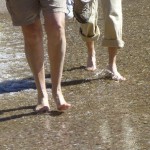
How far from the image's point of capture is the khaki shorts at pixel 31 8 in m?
4.95

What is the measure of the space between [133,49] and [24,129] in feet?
8.48

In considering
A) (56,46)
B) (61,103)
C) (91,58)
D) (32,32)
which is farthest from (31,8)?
(91,58)

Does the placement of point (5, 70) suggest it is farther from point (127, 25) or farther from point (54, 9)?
point (127, 25)

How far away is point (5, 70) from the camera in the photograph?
6.63 metres

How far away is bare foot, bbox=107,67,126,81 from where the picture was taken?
19.9ft

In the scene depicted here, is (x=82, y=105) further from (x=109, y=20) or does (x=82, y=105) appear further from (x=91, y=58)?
(x=91, y=58)

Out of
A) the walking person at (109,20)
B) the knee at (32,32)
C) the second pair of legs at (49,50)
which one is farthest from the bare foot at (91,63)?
the knee at (32,32)

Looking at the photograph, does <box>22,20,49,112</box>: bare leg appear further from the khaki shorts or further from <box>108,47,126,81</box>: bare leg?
<box>108,47,126,81</box>: bare leg

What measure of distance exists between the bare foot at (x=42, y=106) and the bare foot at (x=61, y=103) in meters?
0.11

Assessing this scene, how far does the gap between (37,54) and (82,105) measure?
0.61m

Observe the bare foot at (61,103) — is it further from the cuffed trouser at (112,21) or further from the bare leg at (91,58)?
the bare leg at (91,58)

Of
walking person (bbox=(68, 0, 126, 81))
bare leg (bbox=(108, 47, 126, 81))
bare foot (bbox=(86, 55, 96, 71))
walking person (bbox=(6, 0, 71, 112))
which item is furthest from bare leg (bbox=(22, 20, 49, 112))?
bare foot (bbox=(86, 55, 96, 71))

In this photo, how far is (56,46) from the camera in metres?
5.02

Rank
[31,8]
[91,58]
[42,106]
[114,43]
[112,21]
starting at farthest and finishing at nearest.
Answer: [91,58] < [114,43] < [112,21] < [42,106] < [31,8]
